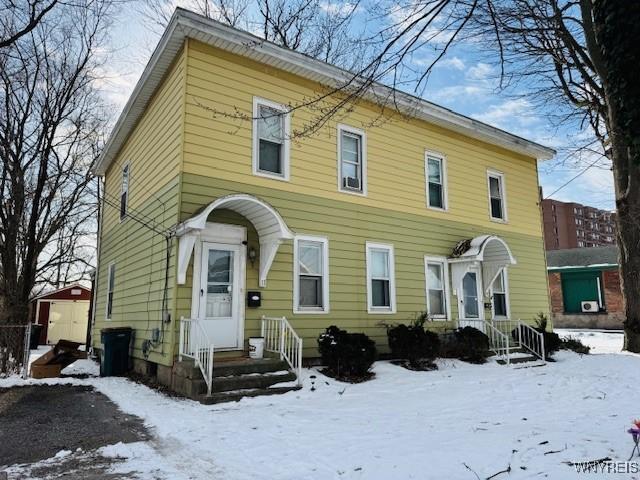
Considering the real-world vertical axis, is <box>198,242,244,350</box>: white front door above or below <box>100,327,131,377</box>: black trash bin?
above

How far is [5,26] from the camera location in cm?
1141

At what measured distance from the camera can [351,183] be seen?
10375 mm

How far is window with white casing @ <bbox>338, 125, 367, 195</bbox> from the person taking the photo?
10.3 meters

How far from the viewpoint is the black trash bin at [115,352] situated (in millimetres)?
9445

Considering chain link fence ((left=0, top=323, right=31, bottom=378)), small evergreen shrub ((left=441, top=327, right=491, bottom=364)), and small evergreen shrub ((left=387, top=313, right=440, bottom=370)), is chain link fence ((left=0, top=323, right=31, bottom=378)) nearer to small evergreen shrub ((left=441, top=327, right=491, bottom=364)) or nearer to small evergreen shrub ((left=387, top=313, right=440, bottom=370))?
small evergreen shrub ((left=387, top=313, right=440, bottom=370))

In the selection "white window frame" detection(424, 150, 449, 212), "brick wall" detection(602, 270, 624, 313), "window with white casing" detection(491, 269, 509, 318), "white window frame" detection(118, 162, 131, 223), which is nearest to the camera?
"white window frame" detection(118, 162, 131, 223)

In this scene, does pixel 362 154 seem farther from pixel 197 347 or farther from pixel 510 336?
pixel 510 336

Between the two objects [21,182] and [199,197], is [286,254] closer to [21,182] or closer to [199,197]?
[199,197]

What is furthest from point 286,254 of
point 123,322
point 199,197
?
point 123,322

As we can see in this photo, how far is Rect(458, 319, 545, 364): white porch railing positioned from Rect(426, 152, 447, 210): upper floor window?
3052mm

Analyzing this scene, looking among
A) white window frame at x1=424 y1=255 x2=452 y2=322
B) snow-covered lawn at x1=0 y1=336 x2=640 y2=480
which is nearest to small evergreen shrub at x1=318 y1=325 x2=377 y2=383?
snow-covered lawn at x1=0 y1=336 x2=640 y2=480

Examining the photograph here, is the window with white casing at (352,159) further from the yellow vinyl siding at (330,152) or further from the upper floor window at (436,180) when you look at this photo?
the upper floor window at (436,180)

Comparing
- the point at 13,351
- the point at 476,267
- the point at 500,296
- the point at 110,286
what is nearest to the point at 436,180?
the point at 476,267

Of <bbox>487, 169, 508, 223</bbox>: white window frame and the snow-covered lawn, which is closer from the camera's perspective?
the snow-covered lawn
